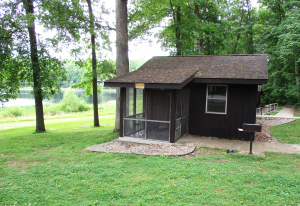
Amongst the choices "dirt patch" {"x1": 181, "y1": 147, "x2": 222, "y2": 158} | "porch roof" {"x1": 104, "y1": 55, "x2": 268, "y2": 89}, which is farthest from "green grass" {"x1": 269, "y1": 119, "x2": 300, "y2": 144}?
"dirt patch" {"x1": 181, "y1": 147, "x2": 222, "y2": 158}

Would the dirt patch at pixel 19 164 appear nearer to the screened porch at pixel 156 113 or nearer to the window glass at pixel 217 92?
the screened porch at pixel 156 113

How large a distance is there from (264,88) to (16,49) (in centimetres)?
2232

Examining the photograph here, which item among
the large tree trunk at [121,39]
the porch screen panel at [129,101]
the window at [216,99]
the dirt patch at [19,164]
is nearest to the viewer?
the dirt patch at [19,164]

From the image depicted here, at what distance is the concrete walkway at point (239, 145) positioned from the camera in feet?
24.1

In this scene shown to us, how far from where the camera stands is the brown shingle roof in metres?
8.27

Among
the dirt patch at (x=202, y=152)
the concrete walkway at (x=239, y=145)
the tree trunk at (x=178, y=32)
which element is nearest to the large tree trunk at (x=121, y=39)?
the concrete walkway at (x=239, y=145)

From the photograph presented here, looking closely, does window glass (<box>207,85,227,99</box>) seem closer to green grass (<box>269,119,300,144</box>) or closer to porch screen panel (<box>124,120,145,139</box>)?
green grass (<box>269,119,300,144</box>)

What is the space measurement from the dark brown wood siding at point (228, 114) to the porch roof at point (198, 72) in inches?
24.5

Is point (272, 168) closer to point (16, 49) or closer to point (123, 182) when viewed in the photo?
point (123, 182)

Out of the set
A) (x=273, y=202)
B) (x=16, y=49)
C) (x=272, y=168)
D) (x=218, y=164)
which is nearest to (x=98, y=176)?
(x=218, y=164)

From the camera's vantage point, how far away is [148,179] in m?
4.79

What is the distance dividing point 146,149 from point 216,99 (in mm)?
3804

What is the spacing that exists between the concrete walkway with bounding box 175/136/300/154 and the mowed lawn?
72 centimetres

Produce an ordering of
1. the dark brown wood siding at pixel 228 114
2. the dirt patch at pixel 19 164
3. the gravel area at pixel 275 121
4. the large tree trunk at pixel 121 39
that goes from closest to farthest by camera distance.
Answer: the dirt patch at pixel 19 164, the dark brown wood siding at pixel 228 114, the large tree trunk at pixel 121 39, the gravel area at pixel 275 121
